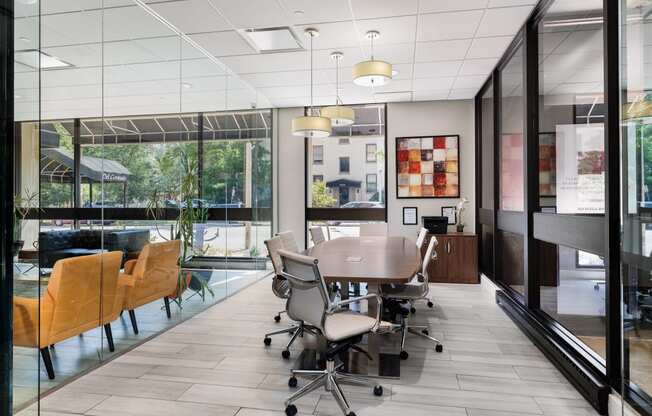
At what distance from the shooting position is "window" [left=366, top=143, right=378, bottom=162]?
7.18 m

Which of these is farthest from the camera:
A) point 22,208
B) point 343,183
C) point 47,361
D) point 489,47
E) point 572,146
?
point 343,183

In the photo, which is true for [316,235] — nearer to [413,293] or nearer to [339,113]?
[339,113]

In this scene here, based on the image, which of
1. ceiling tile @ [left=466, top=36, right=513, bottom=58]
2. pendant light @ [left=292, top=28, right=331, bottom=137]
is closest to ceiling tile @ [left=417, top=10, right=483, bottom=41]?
ceiling tile @ [left=466, top=36, right=513, bottom=58]

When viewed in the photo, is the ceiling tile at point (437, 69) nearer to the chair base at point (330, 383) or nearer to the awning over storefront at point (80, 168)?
the awning over storefront at point (80, 168)

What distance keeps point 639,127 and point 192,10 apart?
3748 mm

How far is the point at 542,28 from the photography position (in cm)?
387

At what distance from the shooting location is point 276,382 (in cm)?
283

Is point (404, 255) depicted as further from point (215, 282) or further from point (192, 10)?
point (192, 10)

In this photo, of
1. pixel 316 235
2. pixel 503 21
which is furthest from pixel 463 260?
pixel 503 21

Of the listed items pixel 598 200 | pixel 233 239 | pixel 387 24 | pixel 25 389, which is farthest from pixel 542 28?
pixel 25 389

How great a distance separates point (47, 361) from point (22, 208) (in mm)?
1236

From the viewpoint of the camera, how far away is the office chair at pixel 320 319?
7.74 feet

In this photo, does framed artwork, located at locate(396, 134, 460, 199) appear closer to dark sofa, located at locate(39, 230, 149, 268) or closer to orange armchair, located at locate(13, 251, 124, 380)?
dark sofa, located at locate(39, 230, 149, 268)

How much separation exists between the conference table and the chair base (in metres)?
0.26
